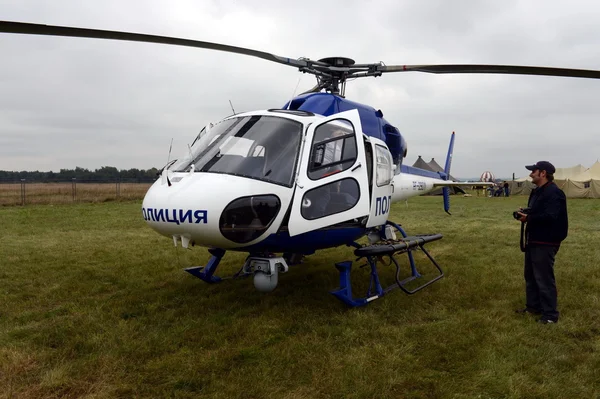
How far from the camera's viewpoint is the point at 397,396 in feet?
10.2

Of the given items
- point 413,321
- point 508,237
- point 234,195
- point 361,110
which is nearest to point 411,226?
point 508,237

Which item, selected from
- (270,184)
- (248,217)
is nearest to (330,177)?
(270,184)

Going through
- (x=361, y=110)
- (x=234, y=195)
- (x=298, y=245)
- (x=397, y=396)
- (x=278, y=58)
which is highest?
(x=278, y=58)

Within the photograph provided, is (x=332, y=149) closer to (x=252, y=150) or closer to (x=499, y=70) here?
(x=252, y=150)

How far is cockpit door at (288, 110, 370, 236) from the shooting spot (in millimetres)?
4246

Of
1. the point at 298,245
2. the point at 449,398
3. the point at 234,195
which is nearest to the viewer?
the point at 449,398

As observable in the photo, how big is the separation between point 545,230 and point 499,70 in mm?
2059

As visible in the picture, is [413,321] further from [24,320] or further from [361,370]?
[24,320]

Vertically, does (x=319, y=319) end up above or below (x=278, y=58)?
below

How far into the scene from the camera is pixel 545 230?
4531 millimetres

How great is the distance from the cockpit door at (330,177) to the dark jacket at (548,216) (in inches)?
69.7

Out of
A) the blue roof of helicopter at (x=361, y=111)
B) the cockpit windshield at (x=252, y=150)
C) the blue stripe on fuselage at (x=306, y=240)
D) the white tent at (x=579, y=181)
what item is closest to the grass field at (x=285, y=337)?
the blue stripe on fuselage at (x=306, y=240)

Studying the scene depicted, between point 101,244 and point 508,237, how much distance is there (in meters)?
9.62

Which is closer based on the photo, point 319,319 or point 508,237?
point 319,319
